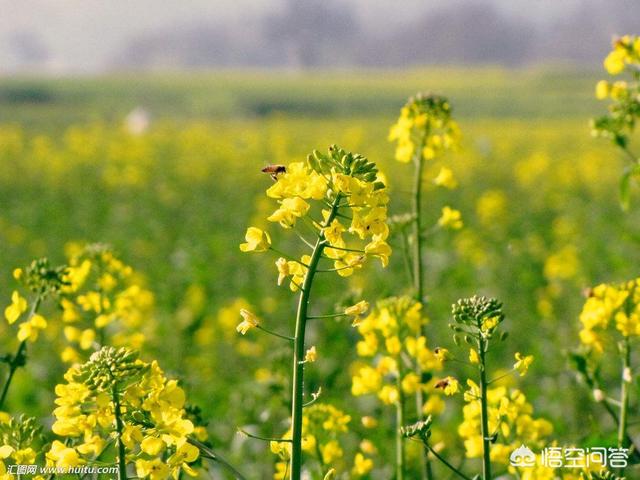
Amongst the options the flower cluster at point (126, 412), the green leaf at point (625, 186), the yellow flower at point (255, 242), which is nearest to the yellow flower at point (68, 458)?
the flower cluster at point (126, 412)

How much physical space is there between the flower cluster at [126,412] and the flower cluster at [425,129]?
1.65 meters

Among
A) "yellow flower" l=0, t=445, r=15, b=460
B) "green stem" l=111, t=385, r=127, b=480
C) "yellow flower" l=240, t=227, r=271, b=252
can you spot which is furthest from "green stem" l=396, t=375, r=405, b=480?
"yellow flower" l=0, t=445, r=15, b=460

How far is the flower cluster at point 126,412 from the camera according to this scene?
Answer: 171cm

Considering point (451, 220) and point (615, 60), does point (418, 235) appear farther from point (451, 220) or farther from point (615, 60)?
point (615, 60)

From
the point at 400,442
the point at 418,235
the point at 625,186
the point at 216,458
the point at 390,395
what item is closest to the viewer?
the point at 216,458

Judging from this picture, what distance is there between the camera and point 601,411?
15.3 feet

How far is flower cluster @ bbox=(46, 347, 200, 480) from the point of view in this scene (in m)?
1.71

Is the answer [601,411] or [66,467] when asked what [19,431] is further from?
[601,411]

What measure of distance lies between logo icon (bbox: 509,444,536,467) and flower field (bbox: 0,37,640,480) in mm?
33

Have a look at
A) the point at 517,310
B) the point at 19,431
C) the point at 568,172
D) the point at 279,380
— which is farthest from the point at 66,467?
the point at 568,172

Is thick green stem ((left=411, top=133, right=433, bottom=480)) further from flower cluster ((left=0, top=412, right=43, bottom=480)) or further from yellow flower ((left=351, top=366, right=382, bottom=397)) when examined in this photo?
flower cluster ((left=0, top=412, right=43, bottom=480))

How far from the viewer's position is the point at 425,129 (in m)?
3.17

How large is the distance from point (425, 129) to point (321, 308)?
379cm

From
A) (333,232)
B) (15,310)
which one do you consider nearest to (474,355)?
(333,232)
